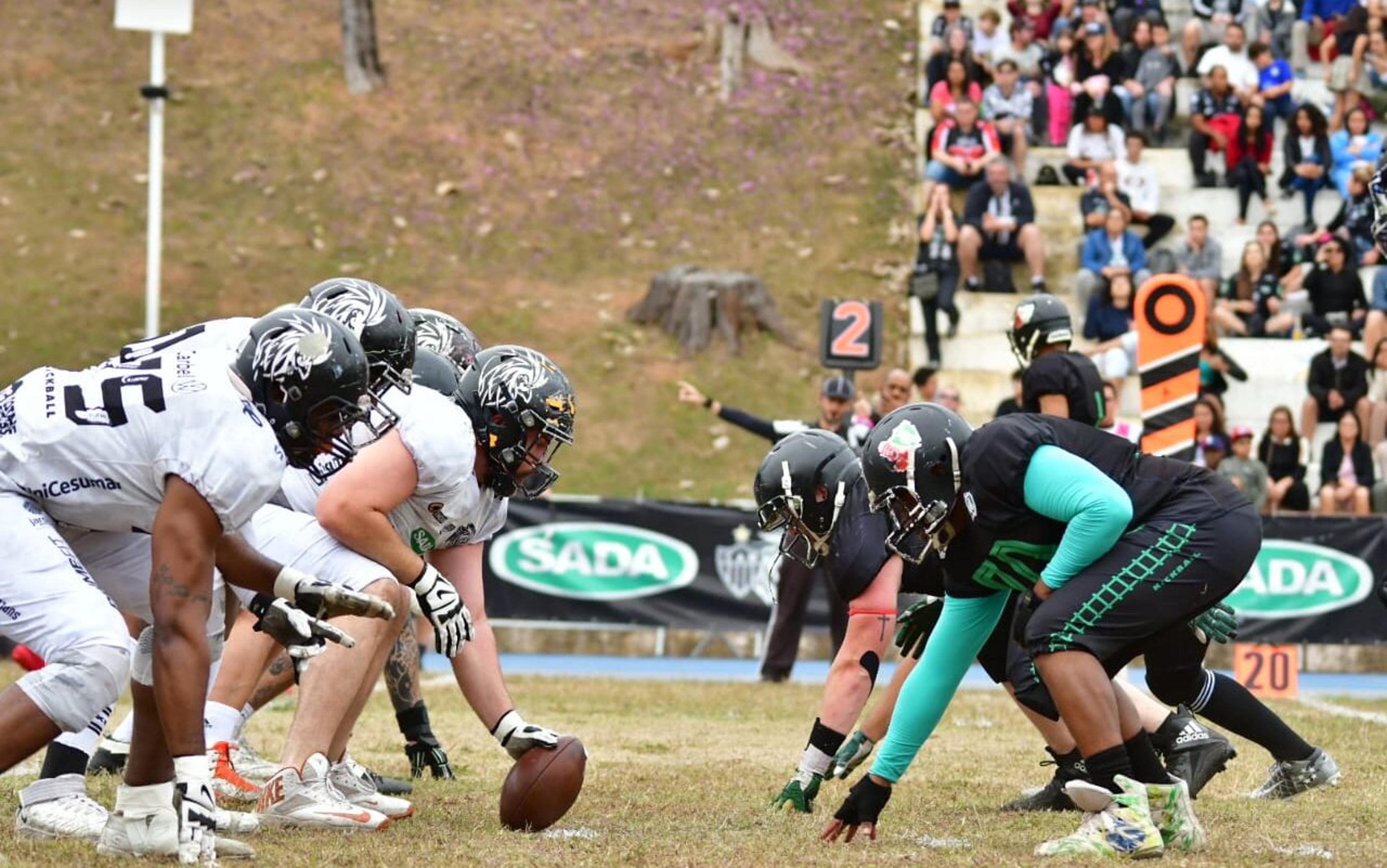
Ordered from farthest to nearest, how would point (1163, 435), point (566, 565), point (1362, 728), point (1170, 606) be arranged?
point (566, 565) → point (1163, 435) → point (1362, 728) → point (1170, 606)

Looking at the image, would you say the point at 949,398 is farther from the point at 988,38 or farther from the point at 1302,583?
the point at 988,38

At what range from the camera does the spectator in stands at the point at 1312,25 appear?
78.1ft

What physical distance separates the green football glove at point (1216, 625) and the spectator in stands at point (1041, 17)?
59.1 ft

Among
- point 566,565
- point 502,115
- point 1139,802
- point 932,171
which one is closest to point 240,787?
point 1139,802

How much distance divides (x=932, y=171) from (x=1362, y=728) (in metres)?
12.3

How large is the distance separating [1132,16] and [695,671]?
41.0 feet

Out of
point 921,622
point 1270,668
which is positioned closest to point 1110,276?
point 1270,668

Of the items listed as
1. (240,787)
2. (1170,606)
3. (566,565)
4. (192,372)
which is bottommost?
(566,565)

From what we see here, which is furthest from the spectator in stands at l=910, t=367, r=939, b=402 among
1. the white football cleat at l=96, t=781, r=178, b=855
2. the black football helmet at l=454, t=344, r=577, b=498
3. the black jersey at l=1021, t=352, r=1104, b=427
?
the white football cleat at l=96, t=781, r=178, b=855

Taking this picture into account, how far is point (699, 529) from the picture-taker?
50.8 feet

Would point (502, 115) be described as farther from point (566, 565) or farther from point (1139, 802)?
point (1139, 802)

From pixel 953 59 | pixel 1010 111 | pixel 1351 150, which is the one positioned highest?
pixel 953 59

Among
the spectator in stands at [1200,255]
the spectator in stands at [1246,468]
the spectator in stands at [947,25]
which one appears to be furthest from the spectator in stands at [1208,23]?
the spectator in stands at [1246,468]

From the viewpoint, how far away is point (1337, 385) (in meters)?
18.2
